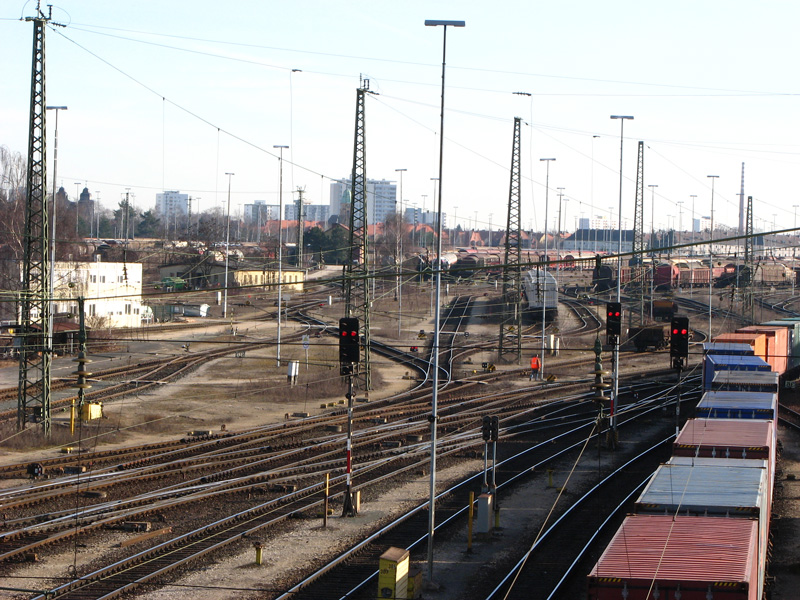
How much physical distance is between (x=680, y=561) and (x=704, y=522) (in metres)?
2.05

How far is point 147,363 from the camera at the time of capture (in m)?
45.0

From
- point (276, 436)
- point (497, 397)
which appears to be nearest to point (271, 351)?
point (497, 397)

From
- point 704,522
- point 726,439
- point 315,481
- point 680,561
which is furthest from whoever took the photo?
point 315,481

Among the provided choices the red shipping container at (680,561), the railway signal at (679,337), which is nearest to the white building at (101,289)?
the railway signal at (679,337)

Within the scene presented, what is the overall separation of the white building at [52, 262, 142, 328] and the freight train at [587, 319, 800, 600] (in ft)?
131

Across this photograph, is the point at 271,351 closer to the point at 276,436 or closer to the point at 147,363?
the point at 147,363

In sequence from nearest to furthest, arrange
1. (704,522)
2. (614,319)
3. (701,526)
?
(701,526) < (704,522) < (614,319)

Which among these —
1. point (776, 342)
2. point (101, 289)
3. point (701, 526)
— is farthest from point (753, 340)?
point (101, 289)

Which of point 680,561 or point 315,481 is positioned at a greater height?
point 680,561

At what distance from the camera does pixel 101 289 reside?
2275 inches

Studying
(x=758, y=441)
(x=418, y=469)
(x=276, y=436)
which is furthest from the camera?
(x=276, y=436)

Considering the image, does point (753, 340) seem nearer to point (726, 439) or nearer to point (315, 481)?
point (726, 439)

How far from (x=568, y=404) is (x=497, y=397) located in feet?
10.0

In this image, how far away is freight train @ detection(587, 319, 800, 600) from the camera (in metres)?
10.5
